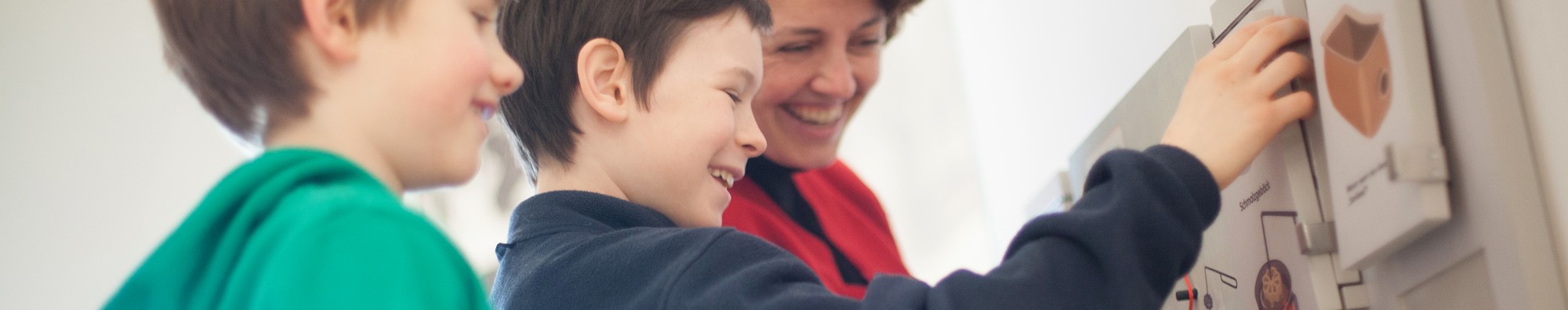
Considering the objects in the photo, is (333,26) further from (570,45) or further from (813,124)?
(813,124)

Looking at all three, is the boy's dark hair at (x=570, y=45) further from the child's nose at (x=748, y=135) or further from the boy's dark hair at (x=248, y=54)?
the boy's dark hair at (x=248, y=54)

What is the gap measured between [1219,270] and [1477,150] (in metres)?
0.33

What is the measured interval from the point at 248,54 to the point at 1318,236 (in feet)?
1.96

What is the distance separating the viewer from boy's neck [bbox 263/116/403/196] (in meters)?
0.57

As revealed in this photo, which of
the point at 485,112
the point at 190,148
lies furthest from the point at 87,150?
the point at 485,112

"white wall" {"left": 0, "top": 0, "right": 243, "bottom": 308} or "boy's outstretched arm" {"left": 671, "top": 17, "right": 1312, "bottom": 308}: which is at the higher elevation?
"white wall" {"left": 0, "top": 0, "right": 243, "bottom": 308}

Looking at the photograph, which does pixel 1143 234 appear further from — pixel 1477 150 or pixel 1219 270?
pixel 1219 270

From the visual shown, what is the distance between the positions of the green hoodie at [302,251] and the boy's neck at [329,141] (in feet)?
0.11

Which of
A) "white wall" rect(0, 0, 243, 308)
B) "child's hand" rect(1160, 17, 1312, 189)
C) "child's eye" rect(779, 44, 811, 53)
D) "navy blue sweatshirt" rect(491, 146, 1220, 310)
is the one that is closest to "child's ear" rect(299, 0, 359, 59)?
"navy blue sweatshirt" rect(491, 146, 1220, 310)

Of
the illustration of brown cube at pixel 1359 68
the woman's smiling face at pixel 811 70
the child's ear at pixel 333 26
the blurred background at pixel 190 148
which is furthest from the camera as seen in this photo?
the blurred background at pixel 190 148

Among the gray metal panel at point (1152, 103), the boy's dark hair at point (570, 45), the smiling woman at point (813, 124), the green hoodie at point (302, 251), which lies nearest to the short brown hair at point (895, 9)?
the smiling woman at point (813, 124)

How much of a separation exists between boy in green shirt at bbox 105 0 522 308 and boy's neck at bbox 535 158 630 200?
0.62 feet

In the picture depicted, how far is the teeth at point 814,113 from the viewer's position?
3.83ft

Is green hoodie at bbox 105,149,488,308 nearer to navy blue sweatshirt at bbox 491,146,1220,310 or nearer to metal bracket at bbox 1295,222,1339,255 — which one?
navy blue sweatshirt at bbox 491,146,1220,310
